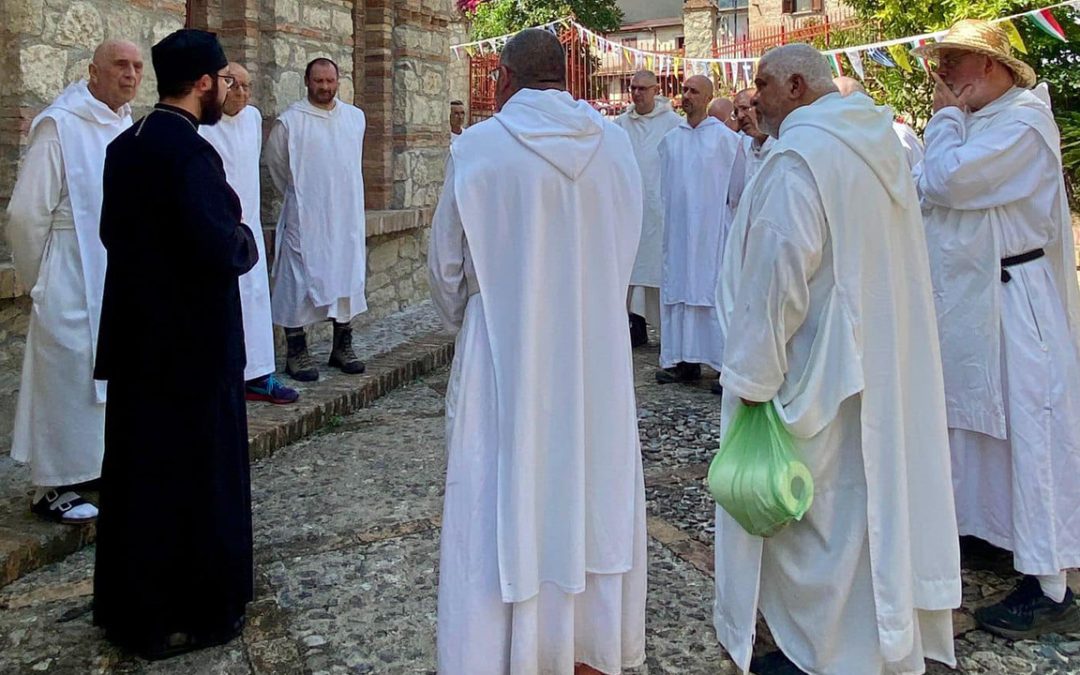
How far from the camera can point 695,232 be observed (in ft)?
22.5

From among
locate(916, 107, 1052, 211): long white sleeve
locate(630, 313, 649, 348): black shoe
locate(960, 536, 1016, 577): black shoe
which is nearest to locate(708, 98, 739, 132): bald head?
locate(630, 313, 649, 348): black shoe

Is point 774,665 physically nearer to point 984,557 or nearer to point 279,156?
point 984,557

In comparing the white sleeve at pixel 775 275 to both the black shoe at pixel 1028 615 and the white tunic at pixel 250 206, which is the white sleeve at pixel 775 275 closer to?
the black shoe at pixel 1028 615

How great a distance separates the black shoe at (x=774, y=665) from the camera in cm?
298

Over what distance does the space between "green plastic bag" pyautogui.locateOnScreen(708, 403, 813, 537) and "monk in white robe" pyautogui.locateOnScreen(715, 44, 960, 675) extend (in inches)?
2.5

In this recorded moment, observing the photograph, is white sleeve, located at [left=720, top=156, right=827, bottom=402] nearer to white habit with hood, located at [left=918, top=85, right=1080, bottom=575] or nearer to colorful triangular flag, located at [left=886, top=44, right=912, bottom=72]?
white habit with hood, located at [left=918, top=85, right=1080, bottom=575]

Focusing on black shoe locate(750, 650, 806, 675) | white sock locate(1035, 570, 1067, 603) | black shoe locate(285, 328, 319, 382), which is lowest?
black shoe locate(750, 650, 806, 675)

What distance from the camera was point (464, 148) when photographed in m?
2.72

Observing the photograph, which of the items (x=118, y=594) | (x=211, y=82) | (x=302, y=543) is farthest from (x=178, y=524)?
(x=211, y=82)

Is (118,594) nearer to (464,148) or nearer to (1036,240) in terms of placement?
(464,148)

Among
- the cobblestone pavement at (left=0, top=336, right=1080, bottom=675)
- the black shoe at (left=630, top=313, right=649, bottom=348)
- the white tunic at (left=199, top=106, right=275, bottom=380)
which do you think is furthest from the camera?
the black shoe at (left=630, top=313, right=649, bottom=348)

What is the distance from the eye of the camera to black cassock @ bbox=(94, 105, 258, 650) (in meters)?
2.96

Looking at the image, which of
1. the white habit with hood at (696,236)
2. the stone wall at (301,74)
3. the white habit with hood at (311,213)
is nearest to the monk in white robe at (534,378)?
the stone wall at (301,74)

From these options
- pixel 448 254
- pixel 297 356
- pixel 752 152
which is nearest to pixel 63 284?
pixel 448 254
